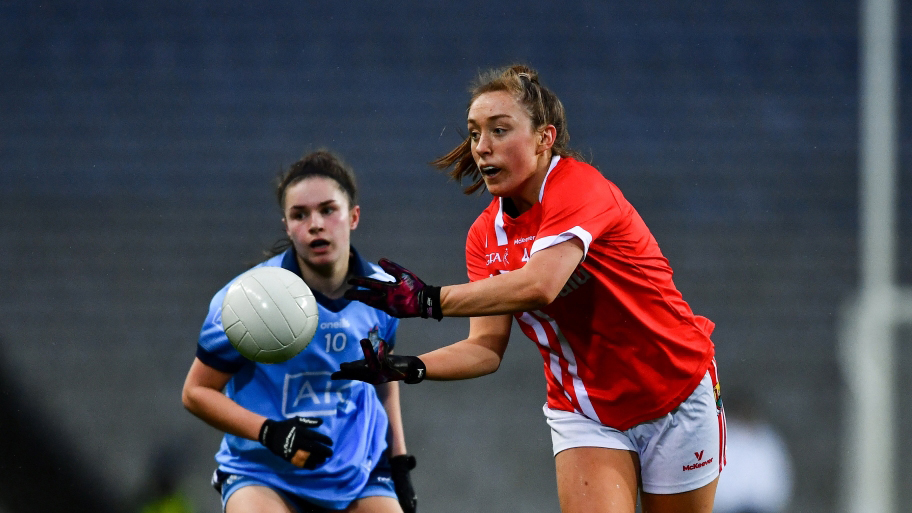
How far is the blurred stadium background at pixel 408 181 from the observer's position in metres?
5.58

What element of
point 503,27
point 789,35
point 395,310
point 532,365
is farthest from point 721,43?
point 395,310

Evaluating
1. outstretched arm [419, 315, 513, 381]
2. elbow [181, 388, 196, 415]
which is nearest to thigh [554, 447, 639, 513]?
outstretched arm [419, 315, 513, 381]

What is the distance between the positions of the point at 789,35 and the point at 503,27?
1974 mm

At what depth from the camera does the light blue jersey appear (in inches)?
123

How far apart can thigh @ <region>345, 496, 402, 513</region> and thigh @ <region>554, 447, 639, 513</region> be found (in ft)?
2.80

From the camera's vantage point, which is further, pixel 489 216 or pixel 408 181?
pixel 408 181

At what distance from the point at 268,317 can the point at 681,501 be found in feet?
4.50

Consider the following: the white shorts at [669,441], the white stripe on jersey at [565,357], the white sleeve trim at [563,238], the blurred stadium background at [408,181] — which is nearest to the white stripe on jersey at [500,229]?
the white stripe on jersey at [565,357]

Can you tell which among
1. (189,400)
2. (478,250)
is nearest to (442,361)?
(478,250)

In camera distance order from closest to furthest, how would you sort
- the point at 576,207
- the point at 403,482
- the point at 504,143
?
the point at 576,207, the point at 504,143, the point at 403,482

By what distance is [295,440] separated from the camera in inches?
114

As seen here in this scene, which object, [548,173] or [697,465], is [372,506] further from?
[548,173]

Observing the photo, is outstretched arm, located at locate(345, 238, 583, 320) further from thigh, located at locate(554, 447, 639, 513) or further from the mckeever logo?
the mckeever logo

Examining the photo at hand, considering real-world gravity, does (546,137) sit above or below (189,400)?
above
